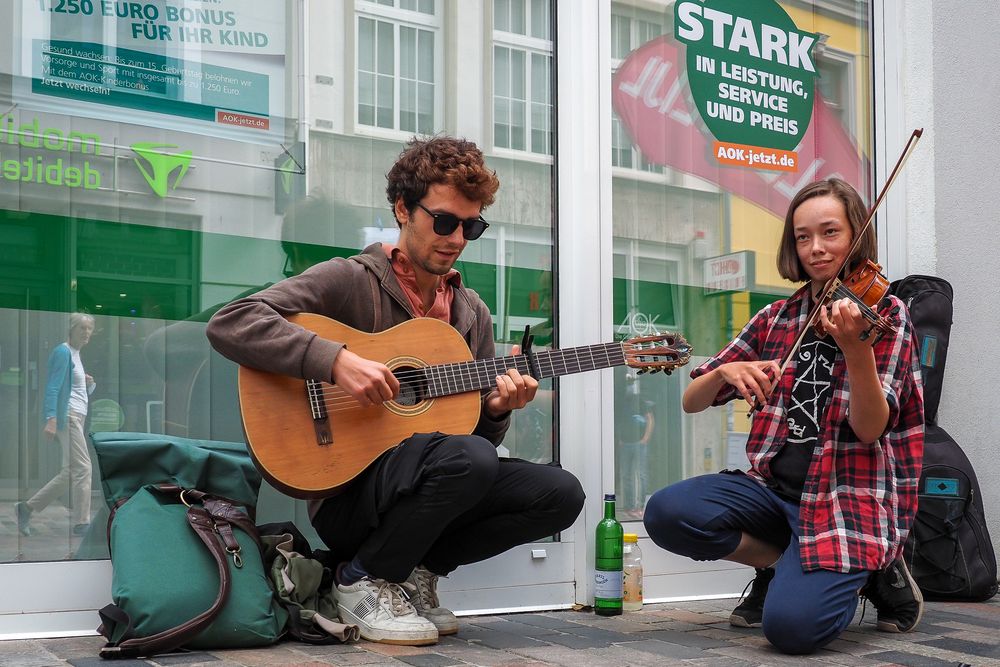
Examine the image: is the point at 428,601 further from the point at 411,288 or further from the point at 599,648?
the point at 411,288

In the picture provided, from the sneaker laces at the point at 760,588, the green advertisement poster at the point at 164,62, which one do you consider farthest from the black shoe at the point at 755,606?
the green advertisement poster at the point at 164,62

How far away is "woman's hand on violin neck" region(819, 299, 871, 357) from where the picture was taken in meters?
2.64

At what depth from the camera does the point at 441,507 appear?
2863mm

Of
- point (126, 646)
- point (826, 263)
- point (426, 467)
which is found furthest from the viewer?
point (826, 263)

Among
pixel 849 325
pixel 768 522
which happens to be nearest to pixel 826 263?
pixel 849 325

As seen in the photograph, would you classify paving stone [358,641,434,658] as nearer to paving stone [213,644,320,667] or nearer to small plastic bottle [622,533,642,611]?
paving stone [213,644,320,667]

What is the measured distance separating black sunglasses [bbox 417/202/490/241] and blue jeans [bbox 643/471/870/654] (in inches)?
39.6

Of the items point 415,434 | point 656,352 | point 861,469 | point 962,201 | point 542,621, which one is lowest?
point 542,621

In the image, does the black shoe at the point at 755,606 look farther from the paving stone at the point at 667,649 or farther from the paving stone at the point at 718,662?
the paving stone at the point at 718,662

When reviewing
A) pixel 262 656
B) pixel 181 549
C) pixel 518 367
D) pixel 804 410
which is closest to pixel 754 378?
pixel 804 410

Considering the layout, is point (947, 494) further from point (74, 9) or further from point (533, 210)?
point (74, 9)

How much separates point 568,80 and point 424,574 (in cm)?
196

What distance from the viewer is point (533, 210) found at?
3.98 metres

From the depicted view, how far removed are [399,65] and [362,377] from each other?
1486mm
